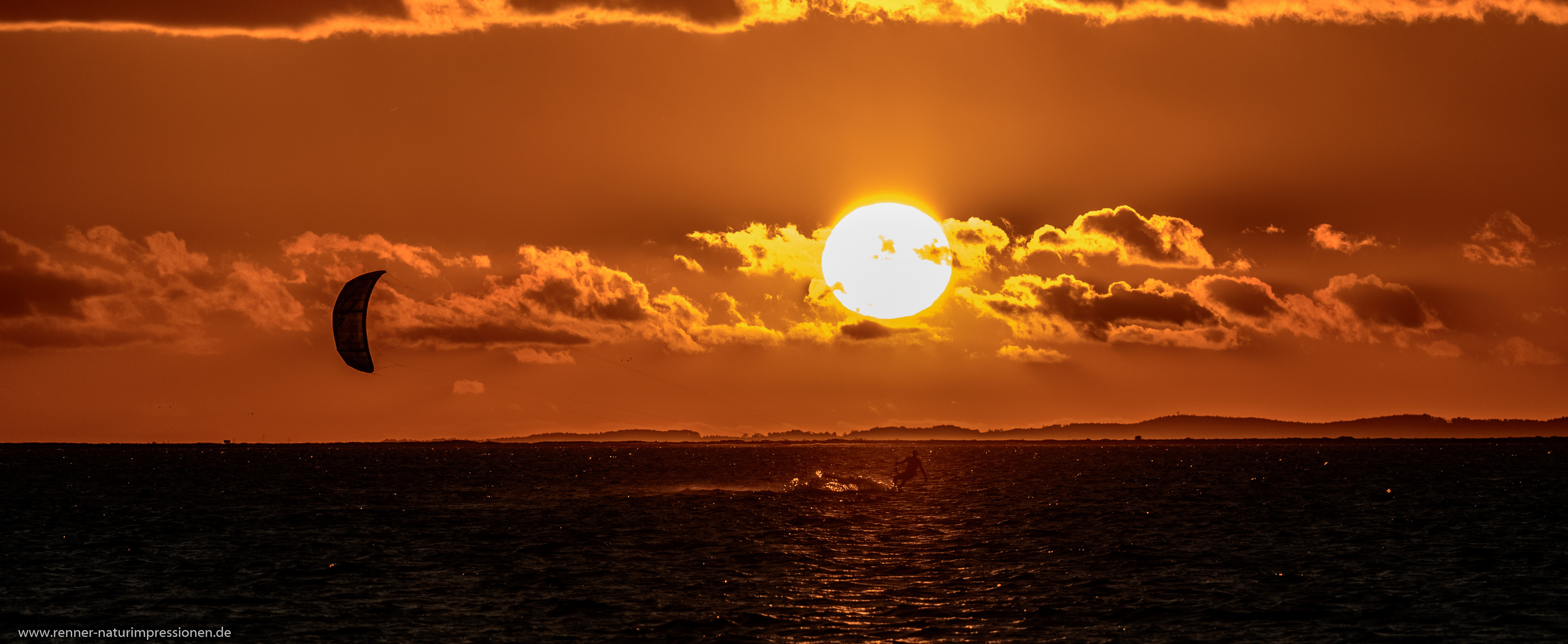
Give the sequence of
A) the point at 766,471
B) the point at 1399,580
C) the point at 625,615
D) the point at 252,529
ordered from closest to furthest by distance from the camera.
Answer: the point at 625,615, the point at 1399,580, the point at 252,529, the point at 766,471

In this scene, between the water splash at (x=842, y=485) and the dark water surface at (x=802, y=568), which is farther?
the water splash at (x=842, y=485)

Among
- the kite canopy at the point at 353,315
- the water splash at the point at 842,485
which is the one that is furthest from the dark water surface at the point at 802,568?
the kite canopy at the point at 353,315

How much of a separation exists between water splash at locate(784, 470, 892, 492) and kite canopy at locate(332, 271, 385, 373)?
1321 inches

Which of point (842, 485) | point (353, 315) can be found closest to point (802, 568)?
point (353, 315)

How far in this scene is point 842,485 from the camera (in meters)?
84.0

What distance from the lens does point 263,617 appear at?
32.1 metres

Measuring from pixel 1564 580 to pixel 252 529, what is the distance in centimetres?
5413

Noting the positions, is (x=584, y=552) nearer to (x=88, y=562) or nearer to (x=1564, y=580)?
(x=88, y=562)

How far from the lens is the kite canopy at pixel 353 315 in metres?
62.8

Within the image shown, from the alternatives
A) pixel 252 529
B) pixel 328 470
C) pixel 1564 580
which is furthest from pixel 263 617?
pixel 328 470

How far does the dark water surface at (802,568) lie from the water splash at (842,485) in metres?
0.65

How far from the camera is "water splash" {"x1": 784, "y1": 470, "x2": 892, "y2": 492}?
3268 inches

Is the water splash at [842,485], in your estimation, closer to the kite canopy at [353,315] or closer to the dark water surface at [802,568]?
the dark water surface at [802,568]

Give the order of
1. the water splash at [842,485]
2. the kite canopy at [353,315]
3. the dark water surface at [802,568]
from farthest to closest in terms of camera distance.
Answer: the water splash at [842,485] < the kite canopy at [353,315] < the dark water surface at [802,568]
